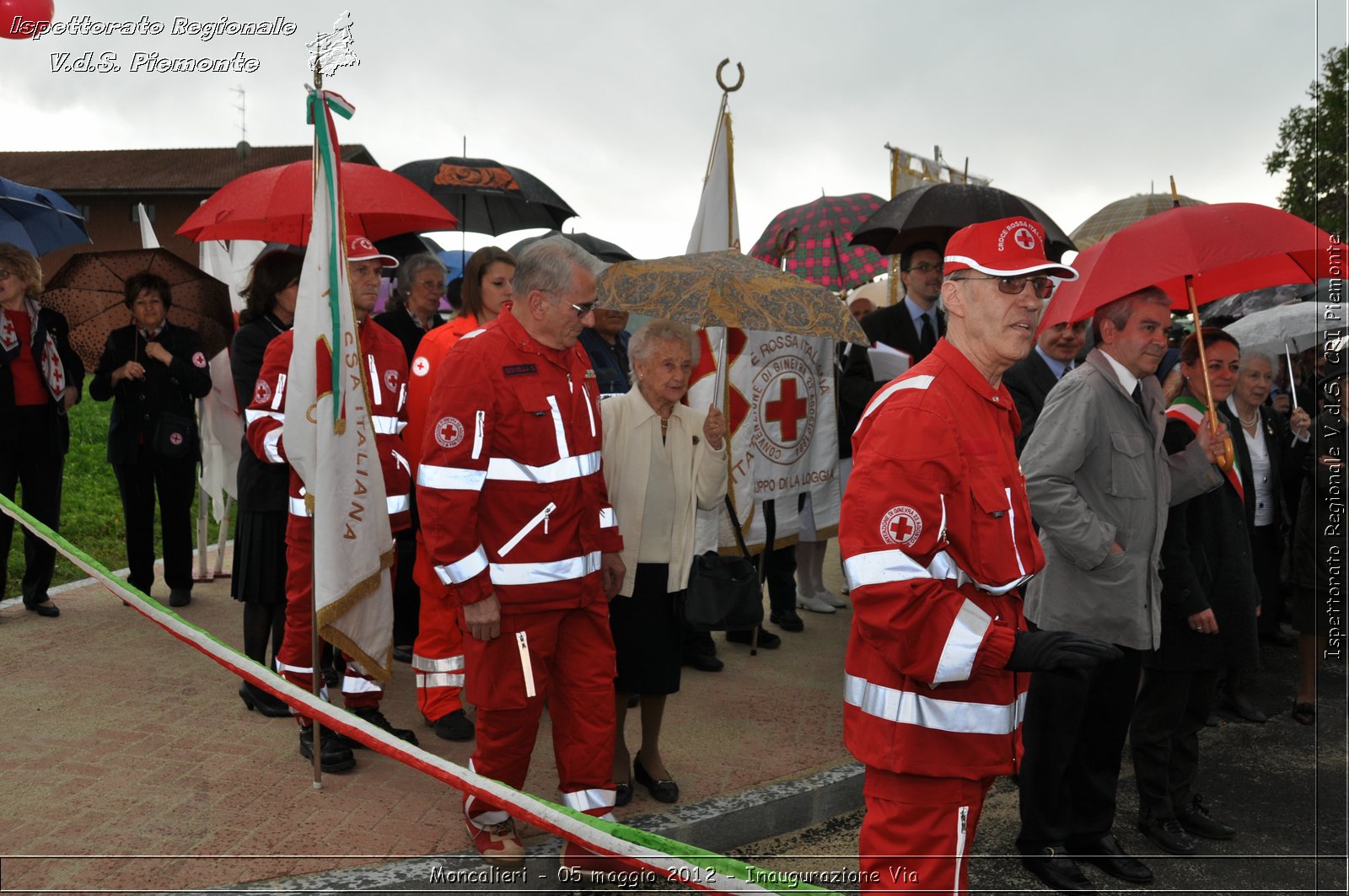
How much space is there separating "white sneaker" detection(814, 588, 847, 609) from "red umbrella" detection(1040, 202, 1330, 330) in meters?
4.17

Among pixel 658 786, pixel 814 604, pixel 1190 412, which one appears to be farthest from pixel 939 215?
pixel 658 786

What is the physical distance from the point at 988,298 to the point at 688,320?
6.97 ft

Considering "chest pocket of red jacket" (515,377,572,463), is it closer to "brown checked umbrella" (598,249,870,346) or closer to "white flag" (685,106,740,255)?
"brown checked umbrella" (598,249,870,346)

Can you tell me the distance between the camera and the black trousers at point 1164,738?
16.5 feet

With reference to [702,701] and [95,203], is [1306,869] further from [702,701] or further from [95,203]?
[95,203]

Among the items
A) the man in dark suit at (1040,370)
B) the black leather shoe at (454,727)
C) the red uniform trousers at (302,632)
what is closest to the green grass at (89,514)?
the red uniform trousers at (302,632)

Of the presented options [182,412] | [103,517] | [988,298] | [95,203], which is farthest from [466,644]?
[95,203]

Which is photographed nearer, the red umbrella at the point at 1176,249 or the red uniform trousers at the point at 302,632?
the red umbrella at the point at 1176,249

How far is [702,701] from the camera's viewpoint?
628cm

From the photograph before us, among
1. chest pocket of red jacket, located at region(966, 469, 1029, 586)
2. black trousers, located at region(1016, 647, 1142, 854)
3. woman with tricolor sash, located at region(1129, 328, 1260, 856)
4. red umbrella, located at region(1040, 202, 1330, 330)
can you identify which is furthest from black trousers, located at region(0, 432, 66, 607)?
woman with tricolor sash, located at region(1129, 328, 1260, 856)

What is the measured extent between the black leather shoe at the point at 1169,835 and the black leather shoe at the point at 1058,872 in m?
0.59

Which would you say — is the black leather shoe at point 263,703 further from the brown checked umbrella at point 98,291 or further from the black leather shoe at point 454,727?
the brown checked umbrella at point 98,291

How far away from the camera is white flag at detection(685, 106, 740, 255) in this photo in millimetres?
6410

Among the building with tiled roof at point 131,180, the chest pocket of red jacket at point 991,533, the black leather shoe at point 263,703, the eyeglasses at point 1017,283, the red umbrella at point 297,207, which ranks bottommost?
the black leather shoe at point 263,703
